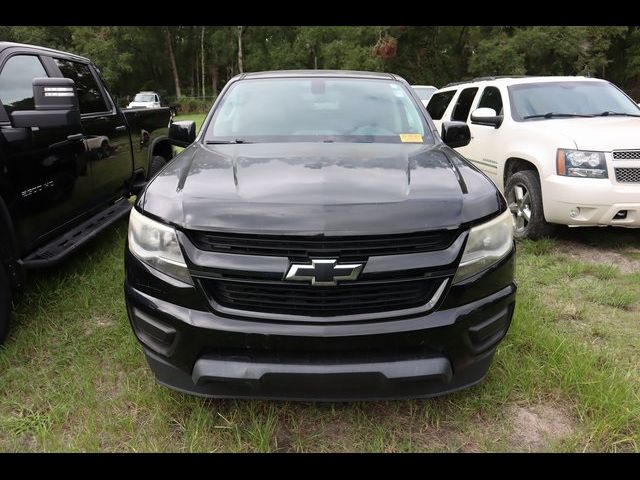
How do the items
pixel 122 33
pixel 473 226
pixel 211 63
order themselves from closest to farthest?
pixel 473 226 → pixel 122 33 → pixel 211 63

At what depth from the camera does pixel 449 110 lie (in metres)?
7.15

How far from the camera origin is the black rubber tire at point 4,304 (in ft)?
9.52

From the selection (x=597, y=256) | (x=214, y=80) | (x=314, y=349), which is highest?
(x=314, y=349)

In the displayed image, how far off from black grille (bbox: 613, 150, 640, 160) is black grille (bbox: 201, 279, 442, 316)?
335cm

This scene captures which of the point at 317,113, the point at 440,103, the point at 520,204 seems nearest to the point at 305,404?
the point at 317,113

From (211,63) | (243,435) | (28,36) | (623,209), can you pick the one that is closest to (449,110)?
(623,209)

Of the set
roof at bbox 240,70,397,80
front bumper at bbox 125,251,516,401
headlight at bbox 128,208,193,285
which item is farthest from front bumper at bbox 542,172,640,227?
headlight at bbox 128,208,193,285

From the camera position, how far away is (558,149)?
185 inches

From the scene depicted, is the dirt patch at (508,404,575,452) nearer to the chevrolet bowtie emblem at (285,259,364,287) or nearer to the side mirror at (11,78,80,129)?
the chevrolet bowtie emblem at (285,259,364,287)

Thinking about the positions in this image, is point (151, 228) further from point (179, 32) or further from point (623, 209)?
point (179, 32)

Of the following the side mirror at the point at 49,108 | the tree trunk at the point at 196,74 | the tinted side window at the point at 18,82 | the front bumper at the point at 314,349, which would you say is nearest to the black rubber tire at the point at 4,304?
the side mirror at the point at 49,108

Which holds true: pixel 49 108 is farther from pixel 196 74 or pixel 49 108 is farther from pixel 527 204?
pixel 196 74

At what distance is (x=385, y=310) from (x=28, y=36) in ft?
150

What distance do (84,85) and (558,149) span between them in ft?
14.4
